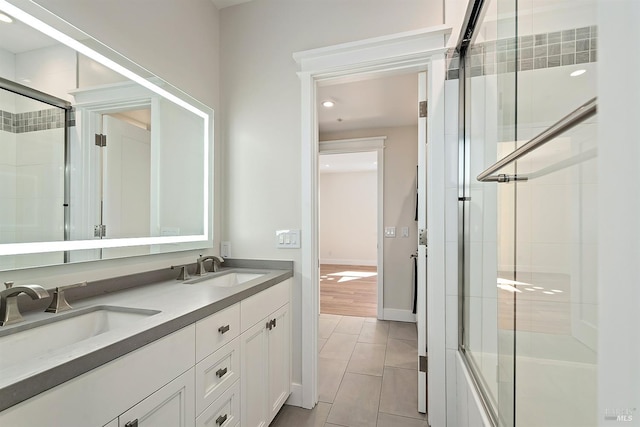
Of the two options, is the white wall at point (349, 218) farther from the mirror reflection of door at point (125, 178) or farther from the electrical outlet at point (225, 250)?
the mirror reflection of door at point (125, 178)

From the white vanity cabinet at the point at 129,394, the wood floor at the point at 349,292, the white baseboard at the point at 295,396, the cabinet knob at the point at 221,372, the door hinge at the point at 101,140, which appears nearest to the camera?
the white vanity cabinet at the point at 129,394

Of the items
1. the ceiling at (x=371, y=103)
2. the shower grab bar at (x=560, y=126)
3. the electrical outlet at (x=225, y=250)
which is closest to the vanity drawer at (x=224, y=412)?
the electrical outlet at (x=225, y=250)

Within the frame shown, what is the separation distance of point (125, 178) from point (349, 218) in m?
6.74

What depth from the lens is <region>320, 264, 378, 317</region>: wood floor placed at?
3848 mm

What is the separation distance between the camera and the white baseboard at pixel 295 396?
5.90 feet

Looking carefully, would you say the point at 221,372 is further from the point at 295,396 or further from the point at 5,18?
the point at 5,18

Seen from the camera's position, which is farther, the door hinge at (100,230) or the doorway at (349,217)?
the doorway at (349,217)

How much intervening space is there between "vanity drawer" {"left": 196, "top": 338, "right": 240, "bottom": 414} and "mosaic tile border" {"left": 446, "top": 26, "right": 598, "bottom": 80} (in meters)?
1.48

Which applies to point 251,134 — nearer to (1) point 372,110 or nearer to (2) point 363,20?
(2) point 363,20

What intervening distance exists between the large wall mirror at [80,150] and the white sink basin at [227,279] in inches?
9.7

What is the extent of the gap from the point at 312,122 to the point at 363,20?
2.25 ft

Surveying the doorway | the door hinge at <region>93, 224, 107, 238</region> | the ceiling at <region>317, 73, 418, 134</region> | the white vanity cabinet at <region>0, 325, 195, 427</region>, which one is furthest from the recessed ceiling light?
the doorway

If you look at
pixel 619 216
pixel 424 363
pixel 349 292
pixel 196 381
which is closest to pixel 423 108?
pixel 619 216

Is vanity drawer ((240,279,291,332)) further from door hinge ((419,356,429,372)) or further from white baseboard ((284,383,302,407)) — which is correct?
door hinge ((419,356,429,372))
